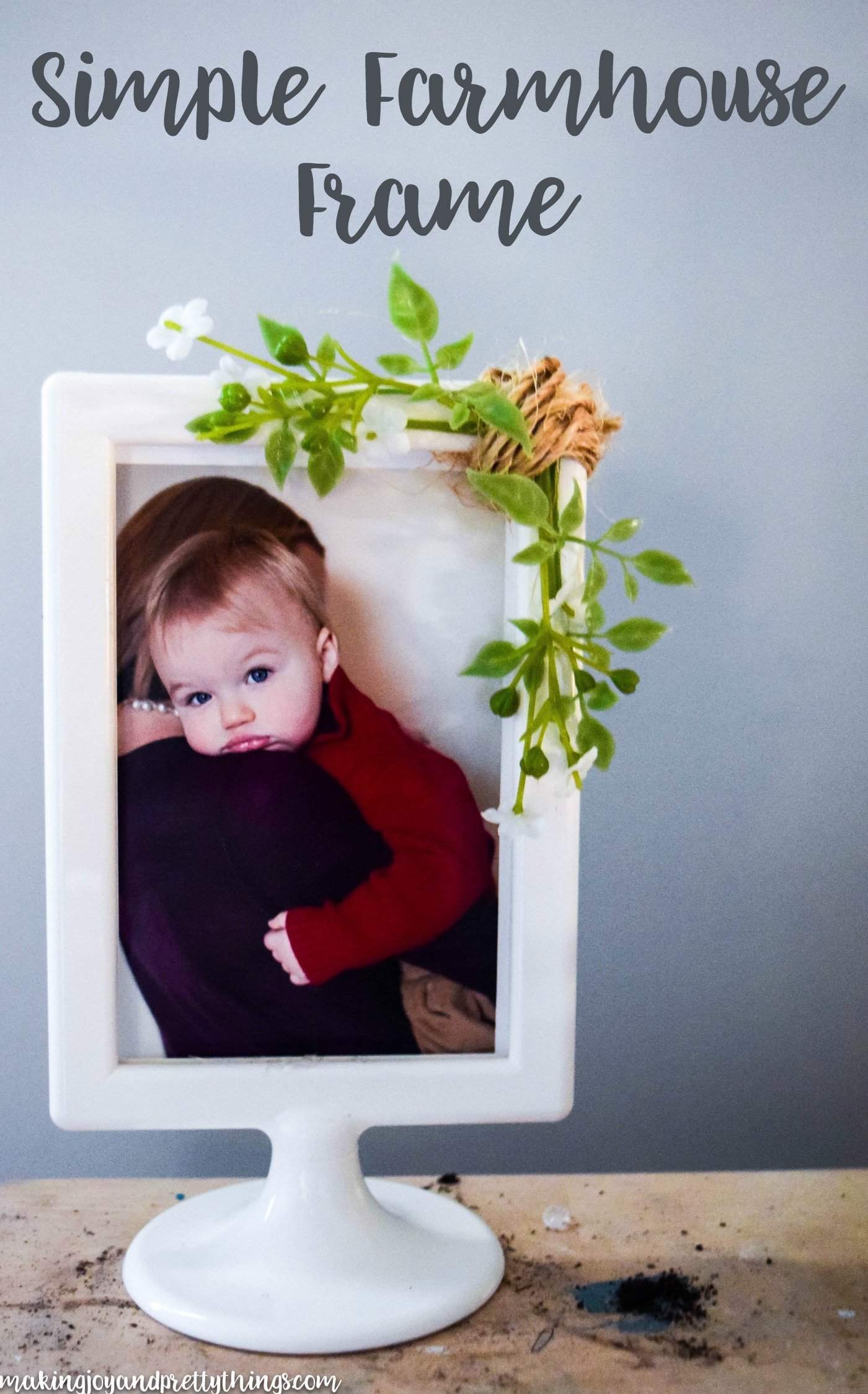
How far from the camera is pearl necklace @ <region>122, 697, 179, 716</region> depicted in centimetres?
57

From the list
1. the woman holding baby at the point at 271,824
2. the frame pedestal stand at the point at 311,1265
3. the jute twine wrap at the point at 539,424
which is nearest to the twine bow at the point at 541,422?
the jute twine wrap at the point at 539,424

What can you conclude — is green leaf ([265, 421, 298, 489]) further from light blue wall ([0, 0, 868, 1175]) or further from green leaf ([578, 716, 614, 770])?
light blue wall ([0, 0, 868, 1175])

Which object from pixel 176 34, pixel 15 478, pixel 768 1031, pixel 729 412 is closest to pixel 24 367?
pixel 15 478

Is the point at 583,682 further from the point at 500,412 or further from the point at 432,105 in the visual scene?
the point at 432,105

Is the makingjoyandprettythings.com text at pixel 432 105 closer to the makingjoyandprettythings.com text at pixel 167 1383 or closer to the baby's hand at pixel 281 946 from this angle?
the baby's hand at pixel 281 946

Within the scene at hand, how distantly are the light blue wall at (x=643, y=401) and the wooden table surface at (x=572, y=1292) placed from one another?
0.27m

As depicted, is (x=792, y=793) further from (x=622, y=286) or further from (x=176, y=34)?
(x=176, y=34)

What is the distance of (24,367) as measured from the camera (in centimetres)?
98

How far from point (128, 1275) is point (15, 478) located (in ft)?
2.19

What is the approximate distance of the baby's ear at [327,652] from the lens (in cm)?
57

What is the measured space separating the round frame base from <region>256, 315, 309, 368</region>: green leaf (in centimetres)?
45

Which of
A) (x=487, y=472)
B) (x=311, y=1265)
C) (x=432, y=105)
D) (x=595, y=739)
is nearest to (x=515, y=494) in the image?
(x=487, y=472)

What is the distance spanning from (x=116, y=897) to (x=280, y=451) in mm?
246

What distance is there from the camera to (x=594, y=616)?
22.2 inches
